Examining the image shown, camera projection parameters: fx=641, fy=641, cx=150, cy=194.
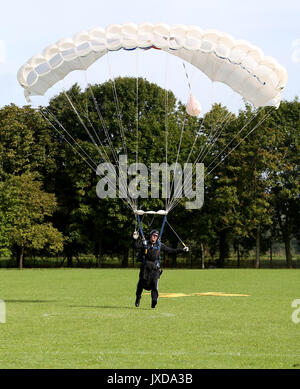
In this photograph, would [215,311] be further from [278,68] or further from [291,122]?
[291,122]

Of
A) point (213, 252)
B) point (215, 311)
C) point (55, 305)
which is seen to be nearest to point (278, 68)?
point (215, 311)

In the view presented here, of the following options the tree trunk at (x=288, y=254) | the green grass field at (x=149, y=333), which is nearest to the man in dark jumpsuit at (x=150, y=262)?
the green grass field at (x=149, y=333)

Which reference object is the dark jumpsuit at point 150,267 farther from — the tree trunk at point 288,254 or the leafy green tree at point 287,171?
the tree trunk at point 288,254

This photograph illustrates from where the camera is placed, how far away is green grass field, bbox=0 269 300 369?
9469 mm

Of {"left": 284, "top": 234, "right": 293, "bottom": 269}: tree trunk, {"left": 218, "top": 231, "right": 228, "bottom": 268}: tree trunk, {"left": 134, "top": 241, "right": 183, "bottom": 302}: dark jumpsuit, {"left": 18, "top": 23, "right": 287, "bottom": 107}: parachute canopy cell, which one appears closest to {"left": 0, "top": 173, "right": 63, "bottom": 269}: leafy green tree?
{"left": 218, "top": 231, "right": 228, "bottom": 268}: tree trunk

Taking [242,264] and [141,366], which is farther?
[242,264]

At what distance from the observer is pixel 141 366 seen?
899 centimetres

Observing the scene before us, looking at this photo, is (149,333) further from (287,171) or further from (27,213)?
(287,171)

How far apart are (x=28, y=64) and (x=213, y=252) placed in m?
47.1

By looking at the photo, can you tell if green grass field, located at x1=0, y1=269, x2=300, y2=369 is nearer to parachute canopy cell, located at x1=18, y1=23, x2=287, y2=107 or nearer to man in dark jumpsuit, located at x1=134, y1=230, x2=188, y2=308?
man in dark jumpsuit, located at x1=134, y1=230, x2=188, y2=308

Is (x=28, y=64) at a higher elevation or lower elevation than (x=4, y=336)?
higher

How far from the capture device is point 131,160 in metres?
52.3

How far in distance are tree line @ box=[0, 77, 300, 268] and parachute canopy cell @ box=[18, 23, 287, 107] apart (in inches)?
1284

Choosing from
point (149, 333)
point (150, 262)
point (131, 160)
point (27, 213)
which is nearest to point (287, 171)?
point (131, 160)
